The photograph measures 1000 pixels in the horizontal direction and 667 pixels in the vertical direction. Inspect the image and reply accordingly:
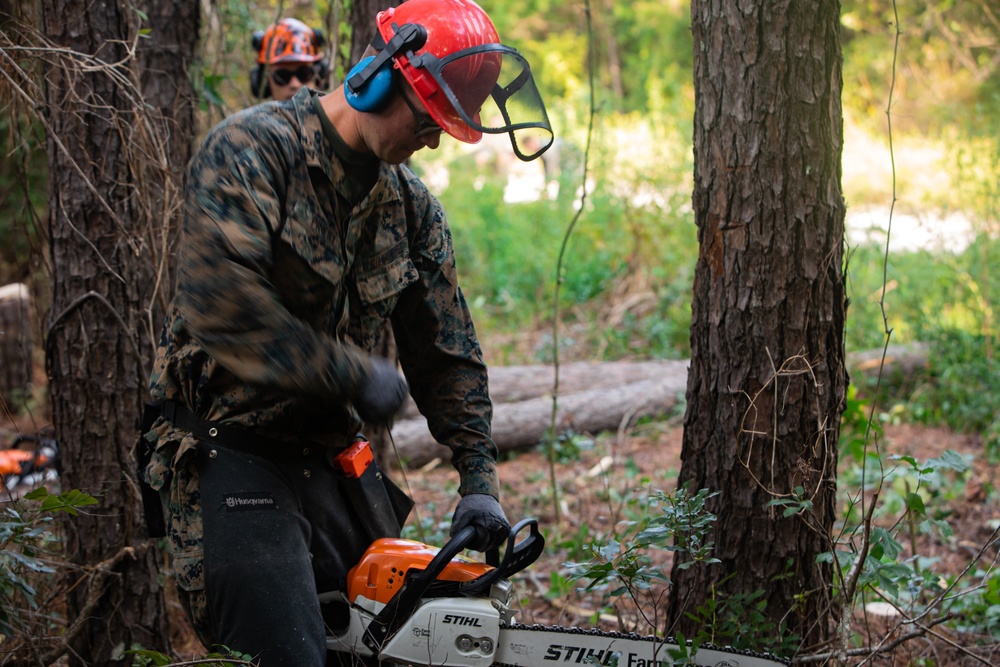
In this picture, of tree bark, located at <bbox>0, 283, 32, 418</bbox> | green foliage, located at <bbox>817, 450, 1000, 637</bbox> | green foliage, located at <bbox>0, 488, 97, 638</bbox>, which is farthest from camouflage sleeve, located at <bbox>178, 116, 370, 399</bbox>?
tree bark, located at <bbox>0, 283, 32, 418</bbox>

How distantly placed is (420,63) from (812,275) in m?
1.34

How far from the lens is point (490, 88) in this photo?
2.30 m

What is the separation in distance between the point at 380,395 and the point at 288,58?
4.07m

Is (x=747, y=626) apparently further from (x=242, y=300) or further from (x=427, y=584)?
(x=242, y=300)

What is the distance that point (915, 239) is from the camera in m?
9.95

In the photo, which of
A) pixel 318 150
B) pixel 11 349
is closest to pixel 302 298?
pixel 318 150

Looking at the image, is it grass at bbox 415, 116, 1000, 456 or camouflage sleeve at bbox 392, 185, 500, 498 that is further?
grass at bbox 415, 116, 1000, 456

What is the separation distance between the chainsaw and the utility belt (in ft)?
0.82

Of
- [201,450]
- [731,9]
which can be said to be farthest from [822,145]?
[201,450]

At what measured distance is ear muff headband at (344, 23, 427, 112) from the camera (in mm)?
2127

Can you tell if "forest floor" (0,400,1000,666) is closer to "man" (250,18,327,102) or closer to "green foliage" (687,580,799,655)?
"green foliage" (687,580,799,655)

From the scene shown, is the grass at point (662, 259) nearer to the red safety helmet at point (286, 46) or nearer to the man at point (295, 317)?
the red safety helmet at point (286, 46)

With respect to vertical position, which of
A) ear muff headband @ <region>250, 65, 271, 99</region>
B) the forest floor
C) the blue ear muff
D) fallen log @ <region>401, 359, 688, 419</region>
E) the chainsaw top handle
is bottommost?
the forest floor

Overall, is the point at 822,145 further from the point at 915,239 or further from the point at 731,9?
the point at 915,239
